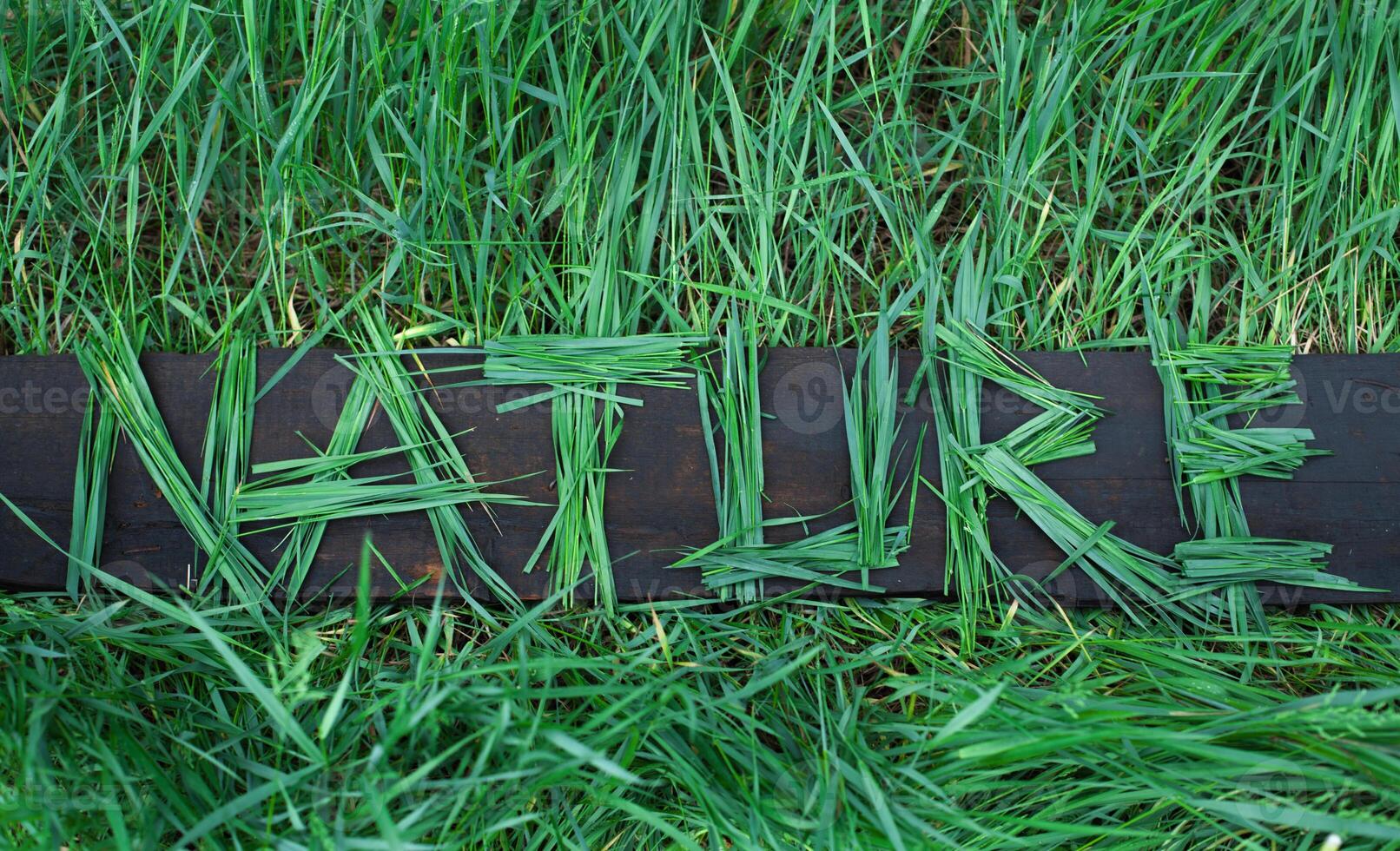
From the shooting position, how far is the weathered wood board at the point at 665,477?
141 centimetres

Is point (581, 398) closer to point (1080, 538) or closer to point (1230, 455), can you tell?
point (1080, 538)

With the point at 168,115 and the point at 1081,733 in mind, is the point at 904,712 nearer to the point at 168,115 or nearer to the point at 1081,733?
the point at 1081,733

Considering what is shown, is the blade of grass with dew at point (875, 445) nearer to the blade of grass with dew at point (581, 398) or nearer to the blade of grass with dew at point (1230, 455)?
the blade of grass with dew at point (581, 398)

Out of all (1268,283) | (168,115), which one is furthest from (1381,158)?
(168,115)

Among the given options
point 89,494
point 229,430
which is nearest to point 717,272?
point 229,430

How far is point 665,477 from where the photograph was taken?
143cm

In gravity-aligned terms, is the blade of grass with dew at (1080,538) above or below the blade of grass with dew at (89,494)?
below

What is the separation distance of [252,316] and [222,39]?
0.56 meters

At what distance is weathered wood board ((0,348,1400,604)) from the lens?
1.41 m

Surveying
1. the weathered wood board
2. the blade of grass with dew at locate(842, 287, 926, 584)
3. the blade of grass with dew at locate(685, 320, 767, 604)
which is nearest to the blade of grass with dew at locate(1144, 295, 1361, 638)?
the weathered wood board

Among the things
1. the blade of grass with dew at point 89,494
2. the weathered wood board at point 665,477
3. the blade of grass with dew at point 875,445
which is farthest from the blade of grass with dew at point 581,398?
the blade of grass with dew at point 89,494

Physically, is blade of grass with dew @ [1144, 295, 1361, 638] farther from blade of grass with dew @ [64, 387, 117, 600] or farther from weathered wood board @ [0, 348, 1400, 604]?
blade of grass with dew @ [64, 387, 117, 600]

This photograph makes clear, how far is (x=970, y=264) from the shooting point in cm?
150

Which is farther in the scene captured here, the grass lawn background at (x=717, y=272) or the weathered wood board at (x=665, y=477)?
the weathered wood board at (x=665, y=477)
